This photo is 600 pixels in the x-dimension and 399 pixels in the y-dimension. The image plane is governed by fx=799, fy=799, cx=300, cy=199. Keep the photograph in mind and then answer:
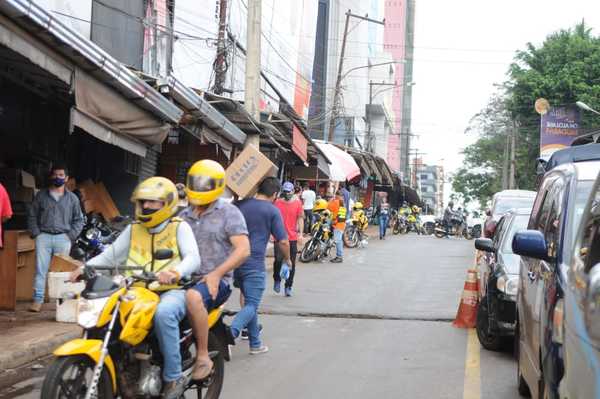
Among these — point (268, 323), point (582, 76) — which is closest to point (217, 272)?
point (268, 323)

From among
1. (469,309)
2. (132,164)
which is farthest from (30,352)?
(132,164)

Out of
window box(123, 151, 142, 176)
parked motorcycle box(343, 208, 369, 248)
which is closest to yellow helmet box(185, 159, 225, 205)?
window box(123, 151, 142, 176)

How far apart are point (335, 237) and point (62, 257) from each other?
10.5 m

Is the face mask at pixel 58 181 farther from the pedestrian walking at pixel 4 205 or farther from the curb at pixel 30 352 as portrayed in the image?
the curb at pixel 30 352

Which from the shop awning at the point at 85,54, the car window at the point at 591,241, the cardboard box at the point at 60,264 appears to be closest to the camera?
the car window at the point at 591,241

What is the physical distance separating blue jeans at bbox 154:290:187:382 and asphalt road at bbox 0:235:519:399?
1.53m

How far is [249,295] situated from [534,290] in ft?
10.6

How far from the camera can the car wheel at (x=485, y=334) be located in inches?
342

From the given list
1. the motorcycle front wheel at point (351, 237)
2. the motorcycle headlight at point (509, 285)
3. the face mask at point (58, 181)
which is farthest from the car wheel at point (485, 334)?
the motorcycle front wheel at point (351, 237)

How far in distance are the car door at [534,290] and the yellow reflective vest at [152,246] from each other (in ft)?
8.10

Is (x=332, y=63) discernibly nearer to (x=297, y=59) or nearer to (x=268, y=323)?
(x=297, y=59)

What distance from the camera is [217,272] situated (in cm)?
565

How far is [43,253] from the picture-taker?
1000 cm

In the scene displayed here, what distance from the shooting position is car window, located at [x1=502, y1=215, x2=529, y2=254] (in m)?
9.54
